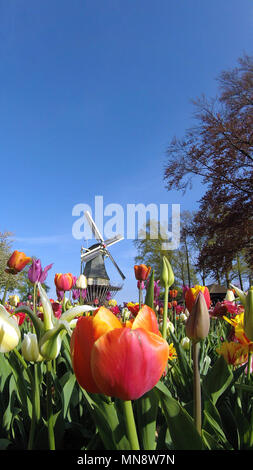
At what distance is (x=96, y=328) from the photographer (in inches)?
21.6

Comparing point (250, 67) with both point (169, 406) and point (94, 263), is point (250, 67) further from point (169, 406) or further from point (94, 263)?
point (169, 406)

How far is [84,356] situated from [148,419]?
0.90ft

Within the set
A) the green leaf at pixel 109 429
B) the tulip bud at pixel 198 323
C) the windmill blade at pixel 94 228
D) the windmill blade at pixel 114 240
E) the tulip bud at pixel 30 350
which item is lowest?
the green leaf at pixel 109 429

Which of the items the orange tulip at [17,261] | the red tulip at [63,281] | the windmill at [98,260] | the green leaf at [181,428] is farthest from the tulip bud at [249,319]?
the windmill at [98,260]

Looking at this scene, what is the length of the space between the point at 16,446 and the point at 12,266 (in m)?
1.21

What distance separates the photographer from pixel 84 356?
56cm

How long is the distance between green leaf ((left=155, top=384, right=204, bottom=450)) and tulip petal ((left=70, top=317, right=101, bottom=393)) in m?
0.17

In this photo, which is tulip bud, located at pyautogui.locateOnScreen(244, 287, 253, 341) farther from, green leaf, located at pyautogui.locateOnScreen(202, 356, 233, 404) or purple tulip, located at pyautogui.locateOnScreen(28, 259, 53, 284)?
purple tulip, located at pyautogui.locateOnScreen(28, 259, 53, 284)

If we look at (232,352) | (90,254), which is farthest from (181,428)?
(90,254)

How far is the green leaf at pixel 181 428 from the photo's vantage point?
593 millimetres

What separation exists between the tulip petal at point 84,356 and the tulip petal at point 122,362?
0.04 metres

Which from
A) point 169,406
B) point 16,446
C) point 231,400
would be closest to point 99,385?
point 169,406

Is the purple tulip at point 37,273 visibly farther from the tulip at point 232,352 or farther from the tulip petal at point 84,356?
the tulip petal at point 84,356

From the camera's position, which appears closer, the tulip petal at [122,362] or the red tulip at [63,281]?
the tulip petal at [122,362]
